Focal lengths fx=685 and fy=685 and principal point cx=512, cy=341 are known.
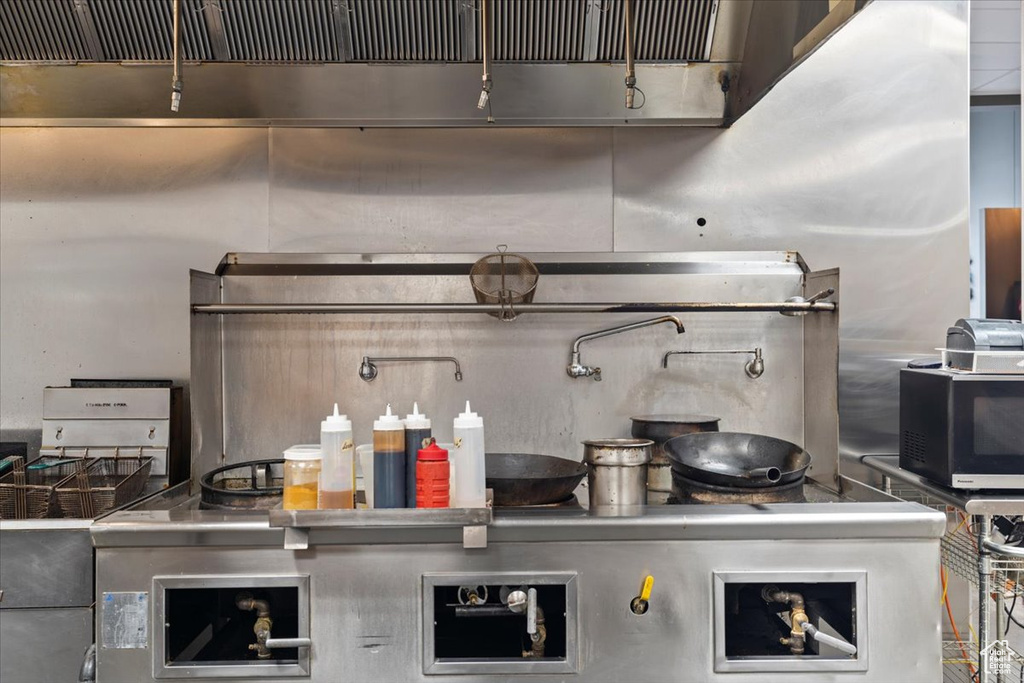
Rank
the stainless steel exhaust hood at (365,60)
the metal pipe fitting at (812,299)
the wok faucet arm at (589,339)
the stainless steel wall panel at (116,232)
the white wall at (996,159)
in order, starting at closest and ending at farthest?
the metal pipe fitting at (812,299), the stainless steel exhaust hood at (365,60), the wok faucet arm at (589,339), the stainless steel wall panel at (116,232), the white wall at (996,159)

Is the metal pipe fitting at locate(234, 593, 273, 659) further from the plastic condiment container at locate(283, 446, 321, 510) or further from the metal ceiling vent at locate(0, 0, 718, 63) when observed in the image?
the metal ceiling vent at locate(0, 0, 718, 63)

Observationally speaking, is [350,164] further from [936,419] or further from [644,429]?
[936,419]

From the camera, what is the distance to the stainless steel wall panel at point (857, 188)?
9.23 ft

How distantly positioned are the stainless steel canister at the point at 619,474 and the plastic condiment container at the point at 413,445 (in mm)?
541

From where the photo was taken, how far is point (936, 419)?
7.07ft

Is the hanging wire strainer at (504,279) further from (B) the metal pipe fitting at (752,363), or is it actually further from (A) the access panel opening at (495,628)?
(A) the access panel opening at (495,628)

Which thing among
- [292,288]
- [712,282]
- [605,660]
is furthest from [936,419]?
[292,288]

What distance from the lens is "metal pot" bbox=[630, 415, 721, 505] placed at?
7.63 ft

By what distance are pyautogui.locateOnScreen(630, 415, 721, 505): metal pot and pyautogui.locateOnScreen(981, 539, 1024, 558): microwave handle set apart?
0.84 metres

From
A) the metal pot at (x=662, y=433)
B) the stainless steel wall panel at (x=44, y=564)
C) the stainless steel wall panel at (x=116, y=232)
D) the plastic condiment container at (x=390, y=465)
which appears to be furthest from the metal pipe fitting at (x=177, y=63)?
the metal pot at (x=662, y=433)

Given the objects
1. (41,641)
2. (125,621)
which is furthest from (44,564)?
(125,621)

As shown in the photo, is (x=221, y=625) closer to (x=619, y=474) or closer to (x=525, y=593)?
(x=525, y=593)

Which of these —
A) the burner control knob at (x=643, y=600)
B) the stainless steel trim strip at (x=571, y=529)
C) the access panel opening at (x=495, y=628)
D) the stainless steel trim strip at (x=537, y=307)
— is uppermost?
the stainless steel trim strip at (x=537, y=307)

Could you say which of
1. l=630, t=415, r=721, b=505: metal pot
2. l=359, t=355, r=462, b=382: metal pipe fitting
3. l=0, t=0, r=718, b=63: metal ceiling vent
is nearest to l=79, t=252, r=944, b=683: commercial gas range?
l=630, t=415, r=721, b=505: metal pot
